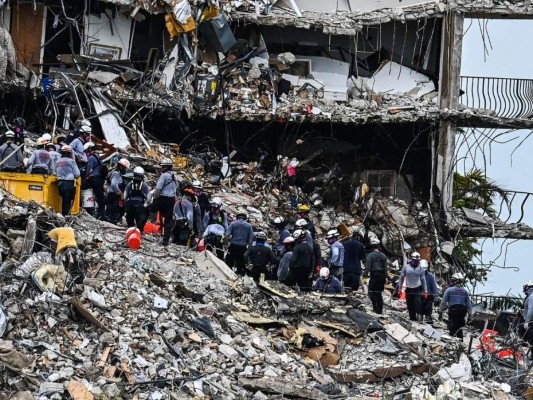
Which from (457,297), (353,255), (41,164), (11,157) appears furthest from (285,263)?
(11,157)

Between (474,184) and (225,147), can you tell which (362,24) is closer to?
(225,147)

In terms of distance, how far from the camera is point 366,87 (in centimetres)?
3353

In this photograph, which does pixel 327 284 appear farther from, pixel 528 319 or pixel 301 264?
pixel 528 319

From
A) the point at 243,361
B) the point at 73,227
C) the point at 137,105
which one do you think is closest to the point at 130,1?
the point at 137,105

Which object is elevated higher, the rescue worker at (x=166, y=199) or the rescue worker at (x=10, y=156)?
the rescue worker at (x=10, y=156)

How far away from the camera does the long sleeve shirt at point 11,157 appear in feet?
76.6

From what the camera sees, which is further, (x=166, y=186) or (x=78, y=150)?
(x=78, y=150)

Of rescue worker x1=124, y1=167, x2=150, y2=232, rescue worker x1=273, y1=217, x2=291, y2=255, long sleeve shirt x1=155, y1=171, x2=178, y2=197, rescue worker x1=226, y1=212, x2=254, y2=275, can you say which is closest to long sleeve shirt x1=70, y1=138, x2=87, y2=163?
rescue worker x1=124, y1=167, x2=150, y2=232

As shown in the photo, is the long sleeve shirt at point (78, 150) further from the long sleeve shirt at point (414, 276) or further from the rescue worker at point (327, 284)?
the long sleeve shirt at point (414, 276)

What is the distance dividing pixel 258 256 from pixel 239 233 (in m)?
0.53

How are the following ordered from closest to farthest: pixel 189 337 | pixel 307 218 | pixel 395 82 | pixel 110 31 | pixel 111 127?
pixel 189 337
pixel 307 218
pixel 111 127
pixel 110 31
pixel 395 82

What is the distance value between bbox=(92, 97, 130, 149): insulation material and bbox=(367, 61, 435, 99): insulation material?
6.74 metres

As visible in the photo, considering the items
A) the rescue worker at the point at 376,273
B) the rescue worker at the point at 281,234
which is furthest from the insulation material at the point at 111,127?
the rescue worker at the point at 376,273

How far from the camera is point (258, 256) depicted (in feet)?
74.6
